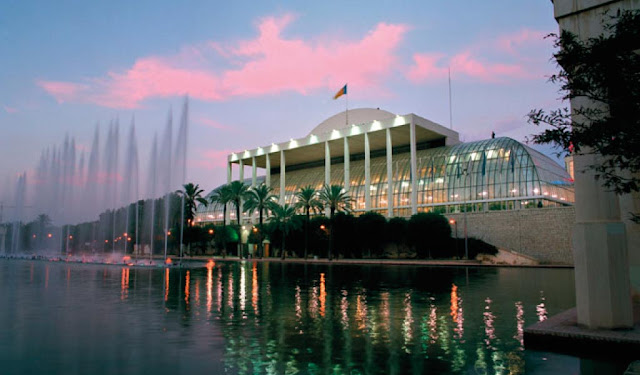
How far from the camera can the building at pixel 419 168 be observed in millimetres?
63938

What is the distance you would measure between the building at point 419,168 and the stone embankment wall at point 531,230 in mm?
3275

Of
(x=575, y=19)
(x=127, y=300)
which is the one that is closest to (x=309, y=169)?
(x=127, y=300)

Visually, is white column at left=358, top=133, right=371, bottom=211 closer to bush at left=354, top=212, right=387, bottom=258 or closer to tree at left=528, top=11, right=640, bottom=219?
bush at left=354, top=212, right=387, bottom=258

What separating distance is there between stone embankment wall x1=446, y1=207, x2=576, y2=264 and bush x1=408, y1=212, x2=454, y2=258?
3389mm

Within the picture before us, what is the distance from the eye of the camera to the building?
63.9m

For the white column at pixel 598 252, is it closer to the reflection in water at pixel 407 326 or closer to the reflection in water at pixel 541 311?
the reflection in water at pixel 541 311

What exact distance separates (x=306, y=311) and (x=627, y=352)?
A: 9.18 metres

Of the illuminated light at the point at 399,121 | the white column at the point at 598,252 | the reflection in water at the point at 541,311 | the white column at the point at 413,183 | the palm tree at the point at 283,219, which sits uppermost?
the illuminated light at the point at 399,121

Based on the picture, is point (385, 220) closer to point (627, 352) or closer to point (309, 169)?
point (309, 169)

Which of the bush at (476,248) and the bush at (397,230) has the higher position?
the bush at (397,230)

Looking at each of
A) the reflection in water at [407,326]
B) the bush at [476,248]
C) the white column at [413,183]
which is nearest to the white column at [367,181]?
the white column at [413,183]

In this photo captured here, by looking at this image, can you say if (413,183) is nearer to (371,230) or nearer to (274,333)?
(371,230)

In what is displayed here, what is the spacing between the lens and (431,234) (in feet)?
201

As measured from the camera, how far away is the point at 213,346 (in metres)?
10.4
